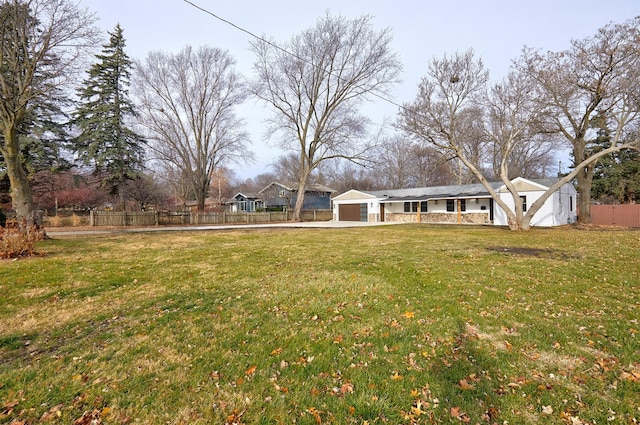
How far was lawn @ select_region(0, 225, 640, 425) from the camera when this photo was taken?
227 cm

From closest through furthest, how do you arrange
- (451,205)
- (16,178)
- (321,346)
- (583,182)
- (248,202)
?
1. (321,346)
2. (16,178)
3. (583,182)
4. (451,205)
5. (248,202)

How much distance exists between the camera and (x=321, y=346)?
126 inches

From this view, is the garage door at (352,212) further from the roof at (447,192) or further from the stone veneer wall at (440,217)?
the stone veneer wall at (440,217)

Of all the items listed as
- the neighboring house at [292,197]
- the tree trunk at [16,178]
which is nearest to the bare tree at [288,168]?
the neighboring house at [292,197]

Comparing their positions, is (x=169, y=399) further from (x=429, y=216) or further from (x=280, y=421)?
(x=429, y=216)

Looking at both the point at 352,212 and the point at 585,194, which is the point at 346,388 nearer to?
the point at 585,194

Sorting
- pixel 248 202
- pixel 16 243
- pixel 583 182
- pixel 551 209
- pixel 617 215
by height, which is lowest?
pixel 16 243

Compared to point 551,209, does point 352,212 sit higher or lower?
lower

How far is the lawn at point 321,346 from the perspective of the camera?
7.46 ft

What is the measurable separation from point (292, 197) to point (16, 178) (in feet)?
93.6

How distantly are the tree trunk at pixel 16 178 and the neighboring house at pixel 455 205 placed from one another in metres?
24.4

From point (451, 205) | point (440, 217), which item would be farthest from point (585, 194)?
point (440, 217)

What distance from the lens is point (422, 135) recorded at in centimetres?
1711

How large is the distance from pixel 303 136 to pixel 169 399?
26765 millimetres
